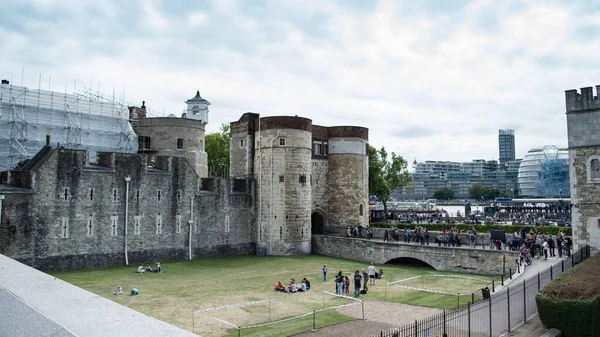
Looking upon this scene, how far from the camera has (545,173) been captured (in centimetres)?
14762

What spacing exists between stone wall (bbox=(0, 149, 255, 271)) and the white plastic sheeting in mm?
9911

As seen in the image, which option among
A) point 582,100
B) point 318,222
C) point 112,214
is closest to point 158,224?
point 112,214

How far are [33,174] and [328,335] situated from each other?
2100 centimetres

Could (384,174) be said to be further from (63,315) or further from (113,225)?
(63,315)

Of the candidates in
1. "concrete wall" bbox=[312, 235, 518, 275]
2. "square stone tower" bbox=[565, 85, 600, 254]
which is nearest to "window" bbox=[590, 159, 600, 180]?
"square stone tower" bbox=[565, 85, 600, 254]

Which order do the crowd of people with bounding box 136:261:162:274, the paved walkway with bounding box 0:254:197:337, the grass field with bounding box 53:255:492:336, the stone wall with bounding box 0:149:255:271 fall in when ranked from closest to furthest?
the paved walkway with bounding box 0:254:197:337, the grass field with bounding box 53:255:492:336, the stone wall with bounding box 0:149:255:271, the crowd of people with bounding box 136:261:162:274

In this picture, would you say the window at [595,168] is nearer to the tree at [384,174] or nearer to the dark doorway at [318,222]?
the dark doorway at [318,222]

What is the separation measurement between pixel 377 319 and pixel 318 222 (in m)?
27.3

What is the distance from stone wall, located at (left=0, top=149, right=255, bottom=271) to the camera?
26.3 meters

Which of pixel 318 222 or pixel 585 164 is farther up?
pixel 585 164

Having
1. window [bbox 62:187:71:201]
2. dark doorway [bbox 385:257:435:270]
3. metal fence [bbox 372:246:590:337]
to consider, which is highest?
window [bbox 62:187:71:201]

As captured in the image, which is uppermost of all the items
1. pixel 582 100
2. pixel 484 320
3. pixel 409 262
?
pixel 582 100

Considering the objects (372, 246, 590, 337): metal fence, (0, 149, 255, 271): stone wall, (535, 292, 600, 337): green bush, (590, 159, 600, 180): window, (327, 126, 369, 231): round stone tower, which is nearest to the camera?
(535, 292, 600, 337): green bush

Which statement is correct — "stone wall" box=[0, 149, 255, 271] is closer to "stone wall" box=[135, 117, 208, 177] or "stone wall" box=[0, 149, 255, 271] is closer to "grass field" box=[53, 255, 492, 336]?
"grass field" box=[53, 255, 492, 336]
